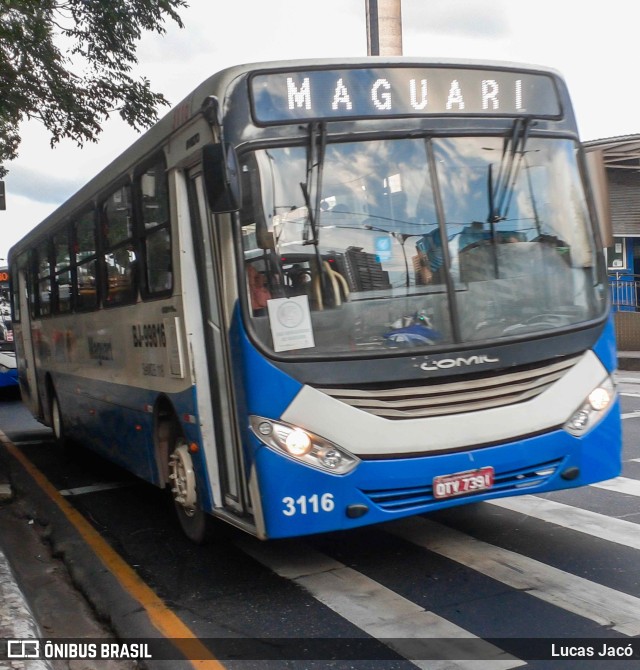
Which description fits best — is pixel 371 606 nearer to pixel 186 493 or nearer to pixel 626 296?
pixel 186 493

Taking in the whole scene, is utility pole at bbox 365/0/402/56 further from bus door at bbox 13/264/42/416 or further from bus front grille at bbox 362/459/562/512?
bus front grille at bbox 362/459/562/512

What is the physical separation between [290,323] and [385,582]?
1704 millimetres

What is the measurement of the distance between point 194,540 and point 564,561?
101 inches

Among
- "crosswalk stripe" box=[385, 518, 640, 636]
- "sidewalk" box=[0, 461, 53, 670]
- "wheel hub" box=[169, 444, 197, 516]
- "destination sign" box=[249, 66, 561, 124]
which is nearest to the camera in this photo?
"sidewalk" box=[0, 461, 53, 670]

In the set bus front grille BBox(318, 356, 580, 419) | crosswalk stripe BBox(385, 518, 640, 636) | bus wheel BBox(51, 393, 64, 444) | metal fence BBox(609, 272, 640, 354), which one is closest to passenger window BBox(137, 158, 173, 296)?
bus front grille BBox(318, 356, 580, 419)

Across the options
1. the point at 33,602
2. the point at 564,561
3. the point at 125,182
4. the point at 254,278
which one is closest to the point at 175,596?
the point at 33,602

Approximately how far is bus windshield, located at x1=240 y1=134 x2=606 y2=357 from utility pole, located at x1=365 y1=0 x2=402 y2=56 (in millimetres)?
23705

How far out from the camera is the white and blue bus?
5219 mm

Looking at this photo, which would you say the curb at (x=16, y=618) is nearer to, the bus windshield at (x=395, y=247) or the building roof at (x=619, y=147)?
the bus windshield at (x=395, y=247)

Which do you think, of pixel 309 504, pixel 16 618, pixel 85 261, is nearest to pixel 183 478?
pixel 309 504

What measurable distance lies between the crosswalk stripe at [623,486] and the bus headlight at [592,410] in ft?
7.42

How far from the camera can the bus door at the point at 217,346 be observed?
5582 millimetres

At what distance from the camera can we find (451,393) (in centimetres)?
536

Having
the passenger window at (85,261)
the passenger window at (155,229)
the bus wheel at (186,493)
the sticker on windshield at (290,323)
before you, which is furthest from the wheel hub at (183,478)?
the passenger window at (85,261)
